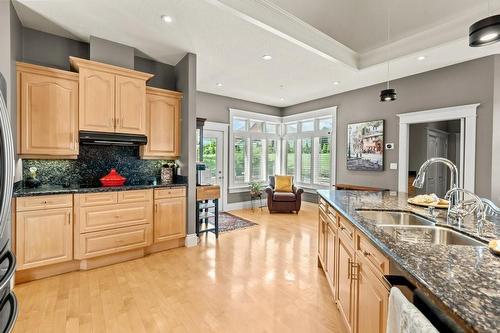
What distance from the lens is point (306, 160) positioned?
276 inches

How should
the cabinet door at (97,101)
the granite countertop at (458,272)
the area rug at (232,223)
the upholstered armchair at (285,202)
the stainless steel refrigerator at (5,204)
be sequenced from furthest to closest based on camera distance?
1. the upholstered armchair at (285,202)
2. the area rug at (232,223)
3. the cabinet door at (97,101)
4. the stainless steel refrigerator at (5,204)
5. the granite countertop at (458,272)

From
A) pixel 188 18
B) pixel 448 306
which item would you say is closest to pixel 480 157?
pixel 448 306

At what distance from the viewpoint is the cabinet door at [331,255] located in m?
2.21

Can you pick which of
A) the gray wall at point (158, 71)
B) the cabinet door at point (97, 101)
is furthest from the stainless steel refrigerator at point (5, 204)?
the gray wall at point (158, 71)

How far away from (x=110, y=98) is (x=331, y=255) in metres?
3.27

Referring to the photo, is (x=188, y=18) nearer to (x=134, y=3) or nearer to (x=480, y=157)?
(x=134, y=3)

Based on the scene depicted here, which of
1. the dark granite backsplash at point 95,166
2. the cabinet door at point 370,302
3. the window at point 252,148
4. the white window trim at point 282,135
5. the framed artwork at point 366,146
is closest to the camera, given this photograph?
the cabinet door at point 370,302

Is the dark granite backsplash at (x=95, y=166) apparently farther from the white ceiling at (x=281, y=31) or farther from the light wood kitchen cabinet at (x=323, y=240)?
the light wood kitchen cabinet at (x=323, y=240)

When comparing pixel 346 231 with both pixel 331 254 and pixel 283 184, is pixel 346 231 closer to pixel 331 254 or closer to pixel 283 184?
pixel 331 254

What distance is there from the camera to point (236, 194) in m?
6.51

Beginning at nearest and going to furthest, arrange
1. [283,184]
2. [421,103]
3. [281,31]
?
[281,31] → [421,103] → [283,184]

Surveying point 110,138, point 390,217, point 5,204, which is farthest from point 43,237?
point 390,217

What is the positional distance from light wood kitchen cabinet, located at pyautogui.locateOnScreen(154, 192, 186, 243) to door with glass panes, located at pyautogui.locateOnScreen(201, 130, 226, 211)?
2.29 m

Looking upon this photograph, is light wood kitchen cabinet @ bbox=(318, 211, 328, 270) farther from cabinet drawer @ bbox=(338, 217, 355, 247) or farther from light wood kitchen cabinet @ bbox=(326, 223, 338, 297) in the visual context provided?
cabinet drawer @ bbox=(338, 217, 355, 247)
